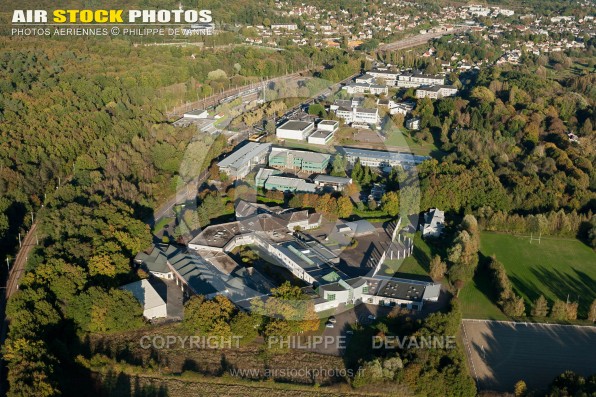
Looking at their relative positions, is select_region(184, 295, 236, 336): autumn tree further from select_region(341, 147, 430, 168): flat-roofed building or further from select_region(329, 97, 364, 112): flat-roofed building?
select_region(329, 97, 364, 112): flat-roofed building

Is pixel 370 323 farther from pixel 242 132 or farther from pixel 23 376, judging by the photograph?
pixel 242 132

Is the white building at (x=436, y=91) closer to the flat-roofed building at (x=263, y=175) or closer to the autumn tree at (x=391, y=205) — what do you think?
the flat-roofed building at (x=263, y=175)

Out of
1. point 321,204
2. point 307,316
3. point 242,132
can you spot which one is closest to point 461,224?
point 321,204

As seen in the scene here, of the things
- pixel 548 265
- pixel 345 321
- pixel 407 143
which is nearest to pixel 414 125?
pixel 407 143

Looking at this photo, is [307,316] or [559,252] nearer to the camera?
[307,316]

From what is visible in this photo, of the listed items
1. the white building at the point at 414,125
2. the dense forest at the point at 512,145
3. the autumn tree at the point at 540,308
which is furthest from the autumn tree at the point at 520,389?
the white building at the point at 414,125

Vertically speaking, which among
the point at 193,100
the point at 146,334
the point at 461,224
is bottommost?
the point at 146,334

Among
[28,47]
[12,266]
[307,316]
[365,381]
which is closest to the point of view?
[365,381]
